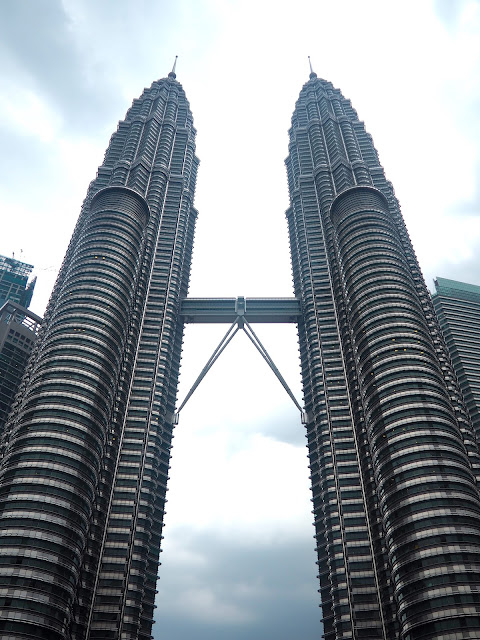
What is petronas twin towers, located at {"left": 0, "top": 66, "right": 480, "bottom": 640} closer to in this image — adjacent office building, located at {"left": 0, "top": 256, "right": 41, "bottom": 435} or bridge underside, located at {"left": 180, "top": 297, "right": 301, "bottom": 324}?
bridge underside, located at {"left": 180, "top": 297, "right": 301, "bottom": 324}

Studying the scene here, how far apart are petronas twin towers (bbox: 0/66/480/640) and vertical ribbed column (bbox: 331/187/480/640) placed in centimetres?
29

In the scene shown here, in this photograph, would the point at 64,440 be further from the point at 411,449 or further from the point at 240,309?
the point at 240,309

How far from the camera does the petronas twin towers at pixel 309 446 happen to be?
3642 inches

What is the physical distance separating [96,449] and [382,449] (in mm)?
56876

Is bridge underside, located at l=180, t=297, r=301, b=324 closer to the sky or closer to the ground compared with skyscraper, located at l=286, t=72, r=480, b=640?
closer to the sky

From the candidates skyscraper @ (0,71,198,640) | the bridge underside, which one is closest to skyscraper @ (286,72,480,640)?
the bridge underside

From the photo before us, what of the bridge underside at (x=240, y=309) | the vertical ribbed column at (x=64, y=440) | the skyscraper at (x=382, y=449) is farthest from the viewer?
the bridge underside at (x=240, y=309)

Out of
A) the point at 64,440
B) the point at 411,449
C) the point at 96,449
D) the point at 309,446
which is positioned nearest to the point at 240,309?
the point at 309,446

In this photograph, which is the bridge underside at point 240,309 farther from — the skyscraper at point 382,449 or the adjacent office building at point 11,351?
the adjacent office building at point 11,351

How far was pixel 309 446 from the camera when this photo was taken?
473ft

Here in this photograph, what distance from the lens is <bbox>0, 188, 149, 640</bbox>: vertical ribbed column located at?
88875 mm

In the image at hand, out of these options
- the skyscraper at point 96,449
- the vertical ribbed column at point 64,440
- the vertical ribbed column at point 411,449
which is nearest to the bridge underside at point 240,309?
the skyscraper at point 96,449

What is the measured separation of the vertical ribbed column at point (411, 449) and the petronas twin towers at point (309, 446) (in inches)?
11.5

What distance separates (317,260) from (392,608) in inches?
4124
